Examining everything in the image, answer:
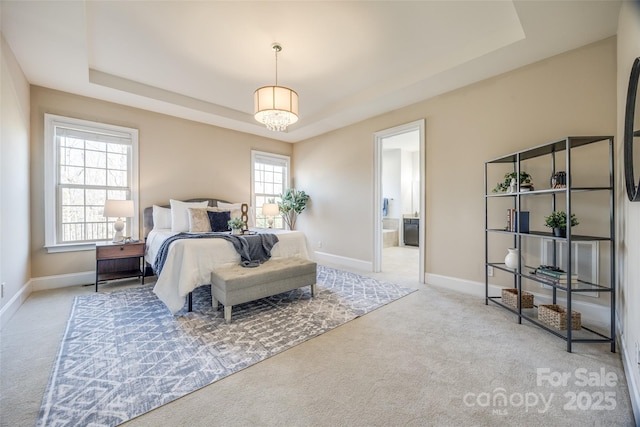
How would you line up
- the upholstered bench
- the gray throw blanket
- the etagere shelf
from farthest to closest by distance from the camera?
the gray throw blanket < the upholstered bench < the etagere shelf

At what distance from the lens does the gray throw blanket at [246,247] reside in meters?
3.08

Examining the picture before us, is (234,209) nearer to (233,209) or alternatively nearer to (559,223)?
(233,209)

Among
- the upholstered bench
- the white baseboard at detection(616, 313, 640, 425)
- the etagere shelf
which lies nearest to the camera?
the white baseboard at detection(616, 313, 640, 425)

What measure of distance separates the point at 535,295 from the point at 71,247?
5981 millimetres

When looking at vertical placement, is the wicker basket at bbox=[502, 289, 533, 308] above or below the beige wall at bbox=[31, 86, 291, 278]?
below

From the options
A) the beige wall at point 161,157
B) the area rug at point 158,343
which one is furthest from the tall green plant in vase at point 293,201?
the area rug at point 158,343

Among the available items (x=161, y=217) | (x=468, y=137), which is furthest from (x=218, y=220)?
(x=468, y=137)

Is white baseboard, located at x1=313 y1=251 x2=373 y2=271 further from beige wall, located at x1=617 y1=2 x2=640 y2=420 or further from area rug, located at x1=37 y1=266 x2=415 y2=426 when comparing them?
beige wall, located at x1=617 y1=2 x2=640 y2=420

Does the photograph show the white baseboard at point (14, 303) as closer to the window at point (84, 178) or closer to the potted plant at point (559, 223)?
the window at point (84, 178)

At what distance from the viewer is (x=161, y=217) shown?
4.30 m

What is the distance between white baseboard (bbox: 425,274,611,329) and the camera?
2514 mm

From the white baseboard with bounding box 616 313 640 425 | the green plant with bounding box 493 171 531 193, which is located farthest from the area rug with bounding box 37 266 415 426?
the white baseboard with bounding box 616 313 640 425

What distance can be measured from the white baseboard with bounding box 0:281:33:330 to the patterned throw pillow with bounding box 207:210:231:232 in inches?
85.0

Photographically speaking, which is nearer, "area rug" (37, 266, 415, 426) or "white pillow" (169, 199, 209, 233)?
"area rug" (37, 266, 415, 426)
